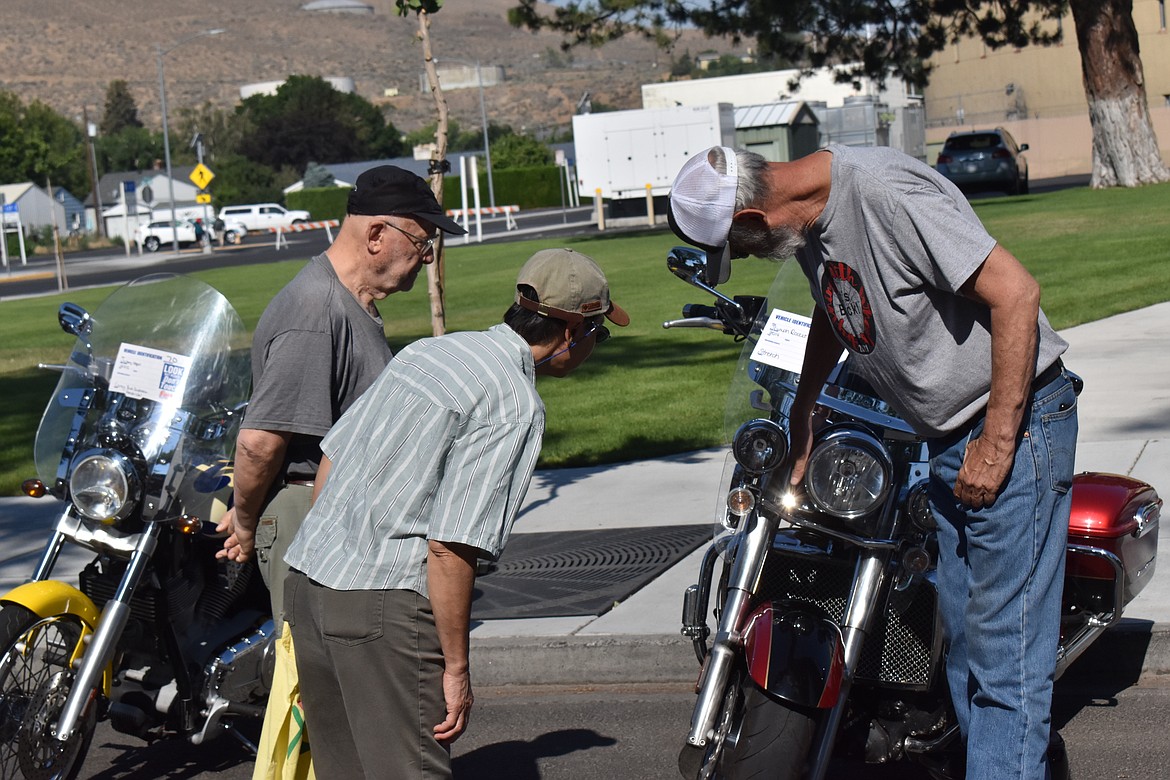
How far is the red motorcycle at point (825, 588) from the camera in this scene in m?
3.61

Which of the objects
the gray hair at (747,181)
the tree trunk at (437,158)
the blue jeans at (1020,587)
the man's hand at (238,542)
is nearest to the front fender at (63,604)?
the man's hand at (238,542)

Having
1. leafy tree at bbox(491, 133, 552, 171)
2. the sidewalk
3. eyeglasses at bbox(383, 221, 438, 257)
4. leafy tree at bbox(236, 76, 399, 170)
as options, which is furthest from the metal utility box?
leafy tree at bbox(236, 76, 399, 170)

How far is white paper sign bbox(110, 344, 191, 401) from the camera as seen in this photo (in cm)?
471

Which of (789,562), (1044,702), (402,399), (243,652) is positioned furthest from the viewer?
(243,652)

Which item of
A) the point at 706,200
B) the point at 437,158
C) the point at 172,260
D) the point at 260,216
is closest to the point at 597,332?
the point at 706,200

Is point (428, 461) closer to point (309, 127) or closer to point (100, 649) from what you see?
point (100, 649)

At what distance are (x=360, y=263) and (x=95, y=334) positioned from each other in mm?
1193

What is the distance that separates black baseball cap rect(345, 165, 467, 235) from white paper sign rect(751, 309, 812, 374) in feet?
3.08

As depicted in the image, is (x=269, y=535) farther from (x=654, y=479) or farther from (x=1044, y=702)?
(x=654, y=479)

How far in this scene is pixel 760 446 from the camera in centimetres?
378

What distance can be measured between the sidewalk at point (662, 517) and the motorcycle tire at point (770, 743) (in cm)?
184

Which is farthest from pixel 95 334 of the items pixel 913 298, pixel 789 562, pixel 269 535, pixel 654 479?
pixel 654 479

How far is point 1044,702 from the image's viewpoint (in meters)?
3.42

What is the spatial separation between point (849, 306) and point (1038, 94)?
64.4 meters
